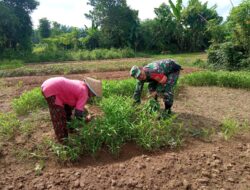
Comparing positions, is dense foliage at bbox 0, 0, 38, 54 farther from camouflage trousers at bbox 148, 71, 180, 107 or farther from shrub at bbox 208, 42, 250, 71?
camouflage trousers at bbox 148, 71, 180, 107

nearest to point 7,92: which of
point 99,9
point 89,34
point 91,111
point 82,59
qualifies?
point 91,111

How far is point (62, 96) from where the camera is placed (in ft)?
11.7

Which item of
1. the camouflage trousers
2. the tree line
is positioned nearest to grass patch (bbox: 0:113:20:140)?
the camouflage trousers

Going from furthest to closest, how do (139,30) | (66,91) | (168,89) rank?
(139,30)
(168,89)
(66,91)

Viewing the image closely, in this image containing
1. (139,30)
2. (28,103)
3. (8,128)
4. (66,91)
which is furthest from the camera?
(139,30)

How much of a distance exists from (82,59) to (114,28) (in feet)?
29.4

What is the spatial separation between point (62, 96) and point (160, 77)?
1591 millimetres

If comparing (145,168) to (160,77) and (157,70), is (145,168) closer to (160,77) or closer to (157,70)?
(160,77)

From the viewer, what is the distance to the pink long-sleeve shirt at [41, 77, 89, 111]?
11.3 feet

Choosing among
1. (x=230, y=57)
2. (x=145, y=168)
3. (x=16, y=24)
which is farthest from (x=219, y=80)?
(x=16, y=24)

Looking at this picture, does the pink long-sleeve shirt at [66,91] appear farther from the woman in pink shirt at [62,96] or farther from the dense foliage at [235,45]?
the dense foliage at [235,45]

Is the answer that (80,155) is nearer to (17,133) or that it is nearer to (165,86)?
(17,133)


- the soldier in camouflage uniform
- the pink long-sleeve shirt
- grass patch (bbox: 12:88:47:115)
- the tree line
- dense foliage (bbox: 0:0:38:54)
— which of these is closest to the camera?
the pink long-sleeve shirt

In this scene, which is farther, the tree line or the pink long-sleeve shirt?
the tree line
